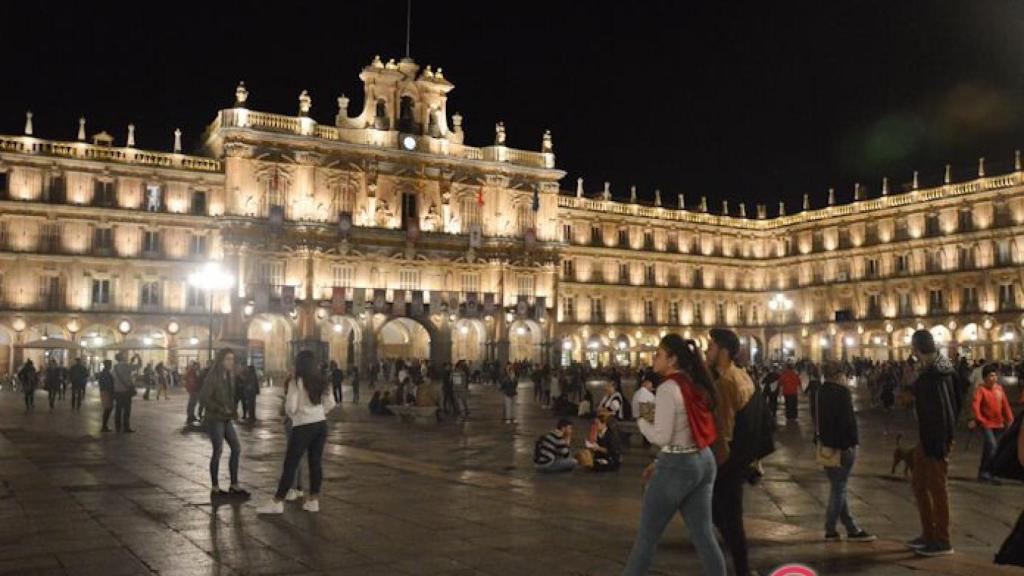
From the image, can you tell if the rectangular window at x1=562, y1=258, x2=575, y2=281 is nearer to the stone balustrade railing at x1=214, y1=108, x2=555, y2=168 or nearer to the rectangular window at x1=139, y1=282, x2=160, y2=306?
the stone balustrade railing at x1=214, y1=108, x2=555, y2=168

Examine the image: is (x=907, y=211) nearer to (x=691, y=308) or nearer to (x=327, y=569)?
(x=691, y=308)

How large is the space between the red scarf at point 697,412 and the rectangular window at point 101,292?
5322 cm

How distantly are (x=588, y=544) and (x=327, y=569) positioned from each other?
2.42 metres

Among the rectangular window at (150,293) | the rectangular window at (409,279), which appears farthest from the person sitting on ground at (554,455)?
the rectangular window at (409,279)

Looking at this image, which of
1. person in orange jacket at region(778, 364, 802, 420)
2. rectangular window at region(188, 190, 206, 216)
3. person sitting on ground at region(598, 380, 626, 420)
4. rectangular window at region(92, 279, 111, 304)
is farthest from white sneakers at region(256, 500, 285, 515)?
rectangular window at region(188, 190, 206, 216)

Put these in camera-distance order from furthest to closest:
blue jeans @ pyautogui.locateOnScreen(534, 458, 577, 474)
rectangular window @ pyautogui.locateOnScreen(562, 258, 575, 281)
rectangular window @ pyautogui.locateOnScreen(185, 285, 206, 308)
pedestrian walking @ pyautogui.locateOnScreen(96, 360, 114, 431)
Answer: rectangular window @ pyautogui.locateOnScreen(562, 258, 575, 281) → rectangular window @ pyautogui.locateOnScreen(185, 285, 206, 308) → pedestrian walking @ pyautogui.locateOnScreen(96, 360, 114, 431) → blue jeans @ pyautogui.locateOnScreen(534, 458, 577, 474)

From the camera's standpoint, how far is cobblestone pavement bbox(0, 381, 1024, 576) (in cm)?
821

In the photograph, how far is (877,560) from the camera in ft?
27.6

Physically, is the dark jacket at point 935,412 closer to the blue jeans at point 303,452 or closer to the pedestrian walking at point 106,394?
the blue jeans at point 303,452

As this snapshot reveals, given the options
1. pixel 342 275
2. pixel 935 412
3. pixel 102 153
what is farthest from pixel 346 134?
pixel 935 412

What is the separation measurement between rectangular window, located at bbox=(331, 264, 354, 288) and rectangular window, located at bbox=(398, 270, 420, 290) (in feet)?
10.4

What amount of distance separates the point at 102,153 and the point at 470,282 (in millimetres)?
22612

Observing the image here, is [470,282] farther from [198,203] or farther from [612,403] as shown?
[612,403]

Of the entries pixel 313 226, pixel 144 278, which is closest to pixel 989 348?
pixel 313 226
